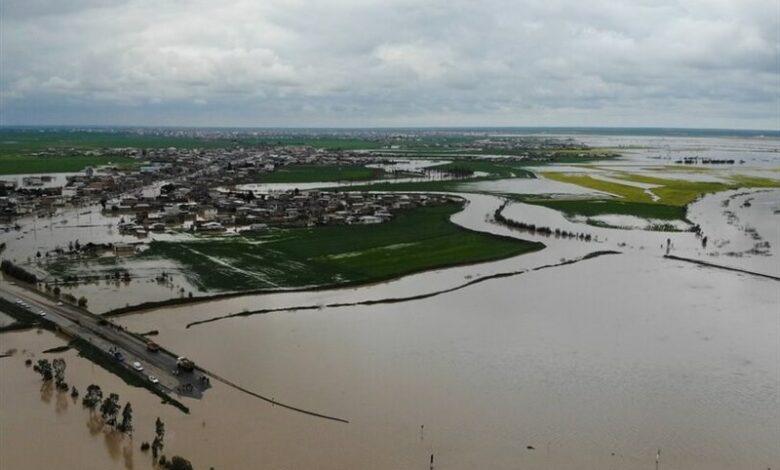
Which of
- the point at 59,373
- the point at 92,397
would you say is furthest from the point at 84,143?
the point at 92,397

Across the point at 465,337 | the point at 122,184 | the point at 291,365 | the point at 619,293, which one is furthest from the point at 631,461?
the point at 122,184

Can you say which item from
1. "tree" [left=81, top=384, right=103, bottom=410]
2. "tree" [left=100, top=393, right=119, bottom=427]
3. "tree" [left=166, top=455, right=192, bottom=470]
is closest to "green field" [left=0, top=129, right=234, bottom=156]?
"tree" [left=81, top=384, right=103, bottom=410]

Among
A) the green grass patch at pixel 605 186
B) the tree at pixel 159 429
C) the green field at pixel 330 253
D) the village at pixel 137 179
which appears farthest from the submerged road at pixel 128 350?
the green grass patch at pixel 605 186

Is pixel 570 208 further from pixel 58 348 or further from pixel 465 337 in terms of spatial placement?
pixel 58 348

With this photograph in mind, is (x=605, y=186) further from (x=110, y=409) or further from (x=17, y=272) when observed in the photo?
(x=110, y=409)

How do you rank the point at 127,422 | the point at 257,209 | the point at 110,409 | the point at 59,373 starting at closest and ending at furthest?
the point at 127,422 → the point at 110,409 → the point at 59,373 → the point at 257,209
